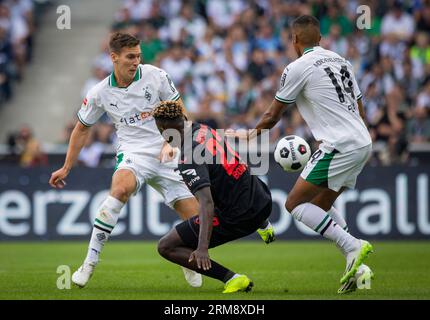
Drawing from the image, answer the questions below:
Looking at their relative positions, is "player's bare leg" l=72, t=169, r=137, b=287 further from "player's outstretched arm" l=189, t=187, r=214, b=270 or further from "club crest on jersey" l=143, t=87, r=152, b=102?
"player's outstretched arm" l=189, t=187, r=214, b=270

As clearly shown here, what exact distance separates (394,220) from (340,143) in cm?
837

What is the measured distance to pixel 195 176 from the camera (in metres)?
8.55

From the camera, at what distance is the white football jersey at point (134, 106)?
10.4 metres

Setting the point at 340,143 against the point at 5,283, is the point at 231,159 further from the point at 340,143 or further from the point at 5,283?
the point at 5,283

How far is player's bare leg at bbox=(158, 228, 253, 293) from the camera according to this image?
9.07 meters

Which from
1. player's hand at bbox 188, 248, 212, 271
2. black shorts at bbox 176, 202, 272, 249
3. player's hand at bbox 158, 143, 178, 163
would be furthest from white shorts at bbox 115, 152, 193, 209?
player's hand at bbox 188, 248, 212, 271

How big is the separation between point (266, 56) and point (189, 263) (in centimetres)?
1210

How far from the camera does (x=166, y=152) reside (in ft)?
32.9

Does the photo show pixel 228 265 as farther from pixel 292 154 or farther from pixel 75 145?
pixel 292 154

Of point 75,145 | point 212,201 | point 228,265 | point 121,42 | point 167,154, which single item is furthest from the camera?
point 228,265

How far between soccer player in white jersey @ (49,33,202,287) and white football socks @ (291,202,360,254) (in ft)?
5.66

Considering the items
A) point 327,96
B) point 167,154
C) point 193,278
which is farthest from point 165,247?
point 327,96

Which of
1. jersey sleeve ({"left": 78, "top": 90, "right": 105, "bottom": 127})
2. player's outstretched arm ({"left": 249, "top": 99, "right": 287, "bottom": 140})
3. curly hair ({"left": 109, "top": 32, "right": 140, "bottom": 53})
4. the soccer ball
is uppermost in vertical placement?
curly hair ({"left": 109, "top": 32, "right": 140, "bottom": 53})
